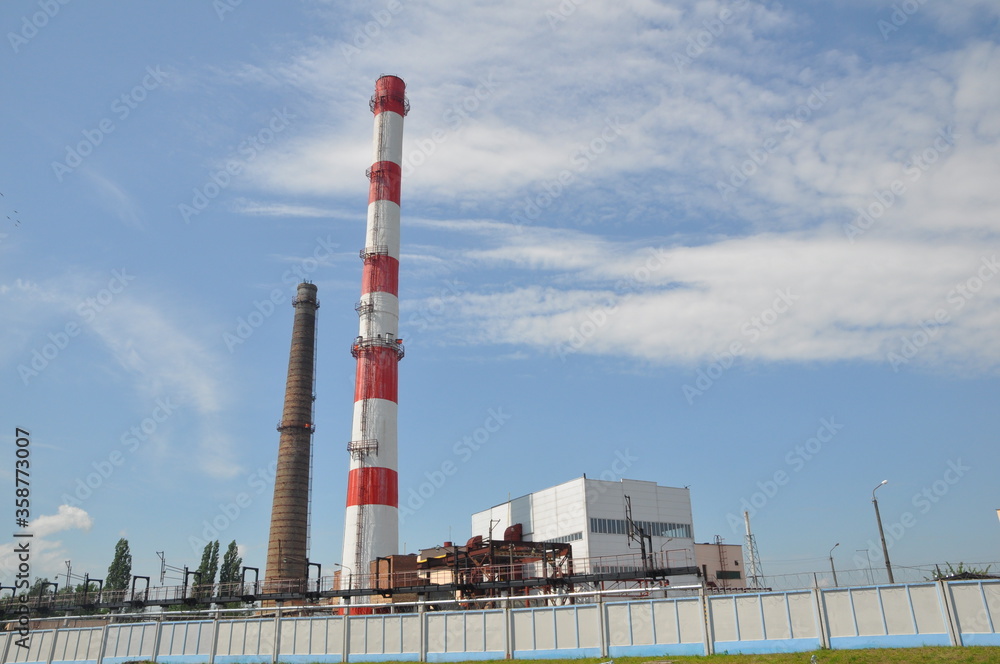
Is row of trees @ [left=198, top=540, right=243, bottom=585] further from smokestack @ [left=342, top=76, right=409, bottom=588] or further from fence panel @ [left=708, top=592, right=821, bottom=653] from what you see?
fence panel @ [left=708, top=592, right=821, bottom=653]

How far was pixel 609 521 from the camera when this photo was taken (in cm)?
5119

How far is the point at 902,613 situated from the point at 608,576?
1610 centimetres

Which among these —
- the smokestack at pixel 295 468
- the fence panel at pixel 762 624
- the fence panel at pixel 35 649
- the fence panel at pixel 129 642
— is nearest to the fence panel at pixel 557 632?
the fence panel at pixel 762 624

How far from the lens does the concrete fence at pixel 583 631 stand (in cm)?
2234

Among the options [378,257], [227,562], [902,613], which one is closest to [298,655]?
[902,613]

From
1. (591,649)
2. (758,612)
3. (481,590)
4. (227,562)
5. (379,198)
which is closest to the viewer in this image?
(758,612)

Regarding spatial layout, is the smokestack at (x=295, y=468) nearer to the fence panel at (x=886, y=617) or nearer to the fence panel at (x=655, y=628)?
the fence panel at (x=655, y=628)

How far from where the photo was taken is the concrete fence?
22.3m

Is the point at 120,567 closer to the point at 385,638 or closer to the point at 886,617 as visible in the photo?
the point at 385,638

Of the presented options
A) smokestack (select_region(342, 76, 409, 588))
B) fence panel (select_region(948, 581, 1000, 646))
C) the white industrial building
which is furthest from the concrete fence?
the white industrial building

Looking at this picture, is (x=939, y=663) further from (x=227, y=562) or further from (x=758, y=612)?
(x=227, y=562)

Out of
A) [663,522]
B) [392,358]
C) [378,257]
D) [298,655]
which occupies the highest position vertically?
[378,257]

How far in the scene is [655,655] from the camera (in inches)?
1001

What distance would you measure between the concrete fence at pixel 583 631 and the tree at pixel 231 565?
158 feet
